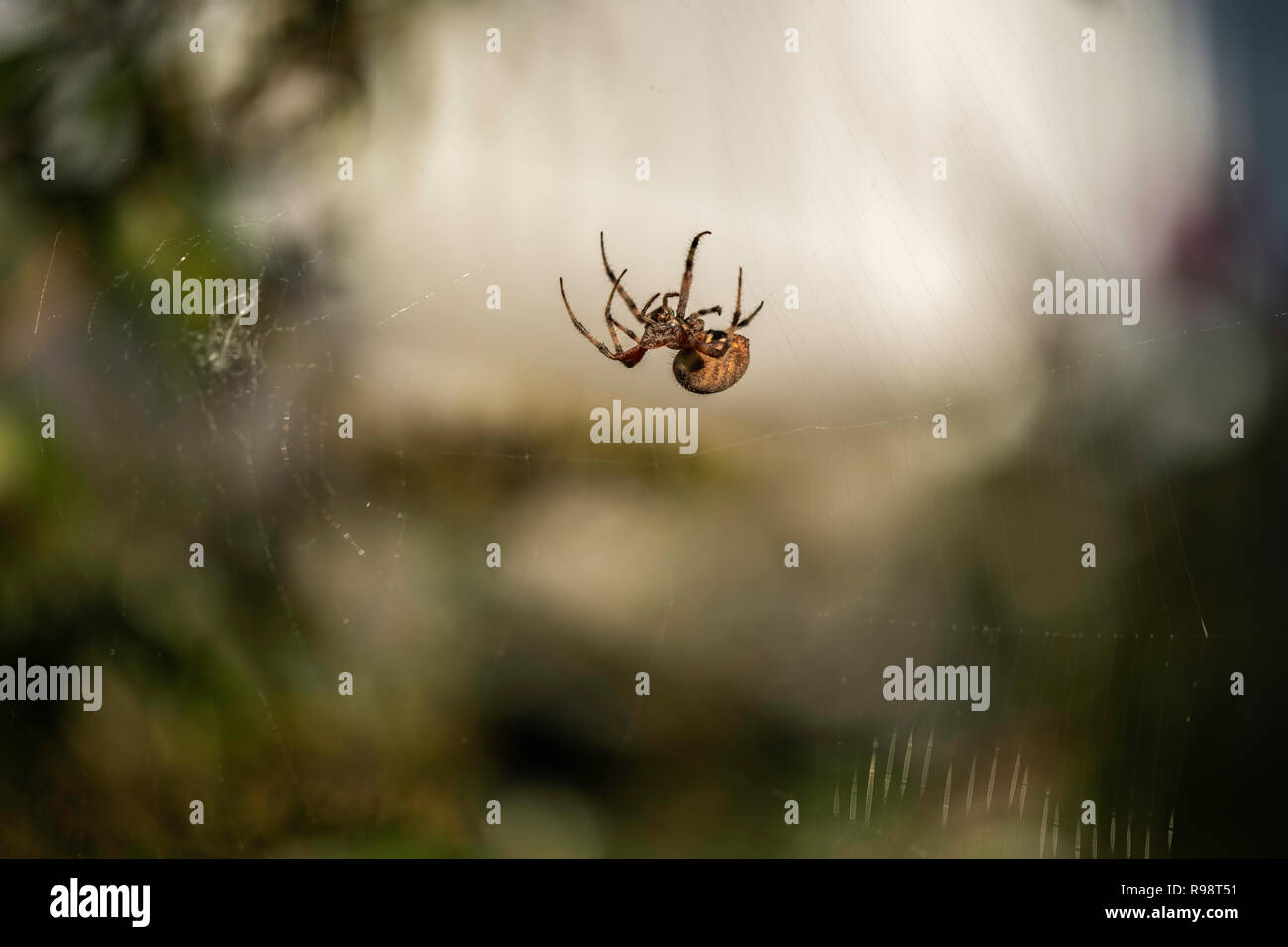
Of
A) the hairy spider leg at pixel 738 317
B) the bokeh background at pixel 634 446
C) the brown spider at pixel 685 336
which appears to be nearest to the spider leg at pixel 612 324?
the brown spider at pixel 685 336

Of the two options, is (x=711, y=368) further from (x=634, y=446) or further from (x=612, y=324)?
(x=634, y=446)

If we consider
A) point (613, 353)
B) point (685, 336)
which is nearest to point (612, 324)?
point (613, 353)

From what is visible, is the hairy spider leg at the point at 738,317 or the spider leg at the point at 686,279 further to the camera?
the hairy spider leg at the point at 738,317

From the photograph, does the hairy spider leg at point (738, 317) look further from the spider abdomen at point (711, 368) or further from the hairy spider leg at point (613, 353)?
the hairy spider leg at point (613, 353)

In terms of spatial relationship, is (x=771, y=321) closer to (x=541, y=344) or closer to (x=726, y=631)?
(x=541, y=344)

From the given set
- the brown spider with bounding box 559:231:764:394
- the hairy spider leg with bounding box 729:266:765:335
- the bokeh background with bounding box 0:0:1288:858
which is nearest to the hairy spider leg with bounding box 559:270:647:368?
the brown spider with bounding box 559:231:764:394

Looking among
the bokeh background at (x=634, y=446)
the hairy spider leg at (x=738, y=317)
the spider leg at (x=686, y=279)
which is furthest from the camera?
the bokeh background at (x=634, y=446)
